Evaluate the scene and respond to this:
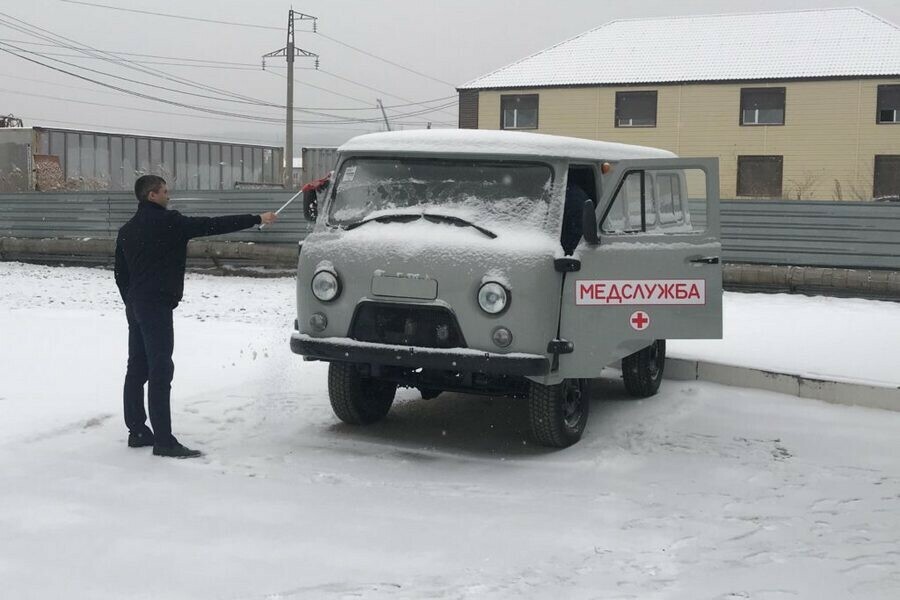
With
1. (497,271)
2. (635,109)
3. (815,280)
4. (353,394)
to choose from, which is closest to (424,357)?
(497,271)

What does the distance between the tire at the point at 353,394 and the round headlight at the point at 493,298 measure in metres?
1.32

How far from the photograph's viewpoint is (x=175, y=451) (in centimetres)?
680

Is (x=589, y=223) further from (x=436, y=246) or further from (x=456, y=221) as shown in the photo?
(x=436, y=246)

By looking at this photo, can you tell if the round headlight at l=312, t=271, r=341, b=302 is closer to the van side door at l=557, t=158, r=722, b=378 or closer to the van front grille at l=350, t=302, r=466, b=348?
the van front grille at l=350, t=302, r=466, b=348

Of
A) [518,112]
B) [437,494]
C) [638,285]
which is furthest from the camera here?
[518,112]

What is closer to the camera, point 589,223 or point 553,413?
point 589,223

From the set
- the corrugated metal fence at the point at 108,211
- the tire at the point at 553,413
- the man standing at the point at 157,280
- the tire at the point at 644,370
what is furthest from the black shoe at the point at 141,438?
the corrugated metal fence at the point at 108,211

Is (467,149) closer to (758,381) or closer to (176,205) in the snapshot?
(758,381)

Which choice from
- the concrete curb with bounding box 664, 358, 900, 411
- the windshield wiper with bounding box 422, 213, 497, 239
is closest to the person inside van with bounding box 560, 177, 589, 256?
the windshield wiper with bounding box 422, 213, 497, 239

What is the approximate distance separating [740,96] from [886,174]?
18.4 ft

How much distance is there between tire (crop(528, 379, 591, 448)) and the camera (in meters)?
7.07

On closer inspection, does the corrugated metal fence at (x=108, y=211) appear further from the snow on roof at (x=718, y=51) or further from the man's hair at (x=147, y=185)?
the snow on roof at (x=718, y=51)

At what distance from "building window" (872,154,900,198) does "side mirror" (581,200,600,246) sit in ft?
104

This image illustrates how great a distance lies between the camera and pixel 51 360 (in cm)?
1011
